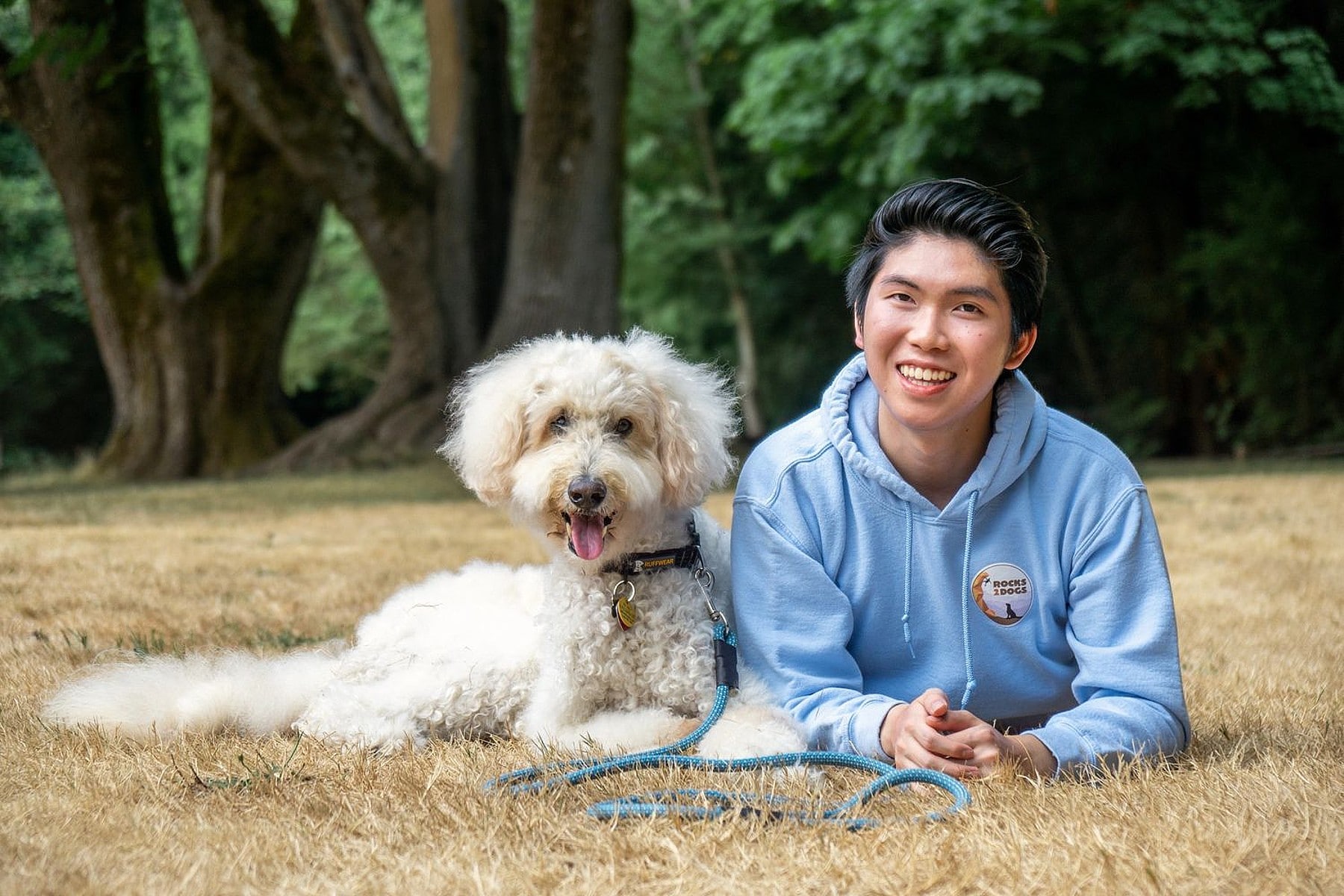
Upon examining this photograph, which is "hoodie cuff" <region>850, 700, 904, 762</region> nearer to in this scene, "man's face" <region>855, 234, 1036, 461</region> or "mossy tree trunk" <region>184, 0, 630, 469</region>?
"man's face" <region>855, 234, 1036, 461</region>

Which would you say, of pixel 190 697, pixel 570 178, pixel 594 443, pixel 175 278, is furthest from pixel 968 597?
pixel 175 278

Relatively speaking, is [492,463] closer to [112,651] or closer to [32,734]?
[32,734]

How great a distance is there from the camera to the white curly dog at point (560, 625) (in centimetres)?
286

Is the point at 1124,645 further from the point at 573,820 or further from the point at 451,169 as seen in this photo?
the point at 451,169

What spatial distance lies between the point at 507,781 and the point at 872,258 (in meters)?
1.36

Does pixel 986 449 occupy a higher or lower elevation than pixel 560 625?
higher

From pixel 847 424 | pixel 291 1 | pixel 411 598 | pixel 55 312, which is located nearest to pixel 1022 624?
pixel 847 424

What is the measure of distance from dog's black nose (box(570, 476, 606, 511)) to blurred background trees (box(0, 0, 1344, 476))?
4601 mm

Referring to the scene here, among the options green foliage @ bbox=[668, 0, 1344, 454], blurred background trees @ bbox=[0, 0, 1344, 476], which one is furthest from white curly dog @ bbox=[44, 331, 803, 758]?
green foliage @ bbox=[668, 0, 1344, 454]

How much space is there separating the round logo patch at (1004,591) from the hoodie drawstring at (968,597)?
0.02 m

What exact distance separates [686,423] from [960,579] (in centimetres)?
75

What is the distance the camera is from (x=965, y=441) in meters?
2.79

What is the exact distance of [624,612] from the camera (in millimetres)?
2861

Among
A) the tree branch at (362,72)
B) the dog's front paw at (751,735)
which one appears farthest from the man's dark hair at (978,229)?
the tree branch at (362,72)
